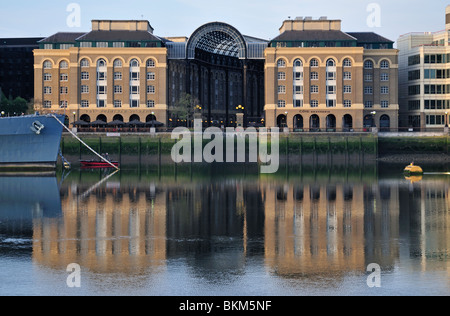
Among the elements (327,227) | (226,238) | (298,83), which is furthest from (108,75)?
(226,238)

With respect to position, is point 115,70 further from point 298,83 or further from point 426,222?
point 426,222

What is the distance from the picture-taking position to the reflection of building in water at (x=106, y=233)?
37594 mm

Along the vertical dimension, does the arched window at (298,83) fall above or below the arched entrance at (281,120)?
above

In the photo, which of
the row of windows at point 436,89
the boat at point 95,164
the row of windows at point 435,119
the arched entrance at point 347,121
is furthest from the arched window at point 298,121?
the boat at point 95,164

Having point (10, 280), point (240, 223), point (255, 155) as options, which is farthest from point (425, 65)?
point (10, 280)

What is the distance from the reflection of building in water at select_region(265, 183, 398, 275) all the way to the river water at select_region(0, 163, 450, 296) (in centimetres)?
10

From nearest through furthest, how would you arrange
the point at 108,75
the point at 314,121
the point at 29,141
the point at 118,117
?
the point at 29,141 < the point at 108,75 < the point at 118,117 < the point at 314,121

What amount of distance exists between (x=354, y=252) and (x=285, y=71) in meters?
99.8

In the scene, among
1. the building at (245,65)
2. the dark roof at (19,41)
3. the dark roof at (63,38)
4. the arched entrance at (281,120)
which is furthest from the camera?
the dark roof at (19,41)

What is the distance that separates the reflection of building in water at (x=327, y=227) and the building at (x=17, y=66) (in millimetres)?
119490

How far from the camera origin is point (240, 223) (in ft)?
167

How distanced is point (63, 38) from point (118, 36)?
12.6m

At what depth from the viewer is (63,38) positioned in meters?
140

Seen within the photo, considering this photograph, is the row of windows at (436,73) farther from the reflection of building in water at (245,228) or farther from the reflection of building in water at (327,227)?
the reflection of building in water at (327,227)
